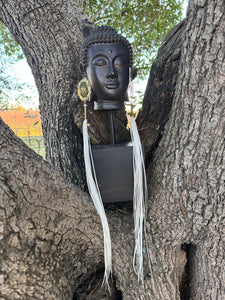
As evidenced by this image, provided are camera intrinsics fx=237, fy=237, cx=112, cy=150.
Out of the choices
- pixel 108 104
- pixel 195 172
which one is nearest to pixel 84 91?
pixel 108 104

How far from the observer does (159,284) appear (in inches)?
44.3

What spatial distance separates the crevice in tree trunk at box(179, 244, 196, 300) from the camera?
1308mm

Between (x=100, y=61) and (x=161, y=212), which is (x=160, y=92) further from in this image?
(x=161, y=212)

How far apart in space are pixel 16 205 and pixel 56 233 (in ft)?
0.80

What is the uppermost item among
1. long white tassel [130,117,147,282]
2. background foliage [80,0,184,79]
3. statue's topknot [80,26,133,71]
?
background foliage [80,0,184,79]

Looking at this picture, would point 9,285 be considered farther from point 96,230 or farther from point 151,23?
point 151,23

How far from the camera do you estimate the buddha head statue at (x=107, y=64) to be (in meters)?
1.27

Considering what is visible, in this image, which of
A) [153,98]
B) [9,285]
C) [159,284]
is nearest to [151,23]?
[153,98]

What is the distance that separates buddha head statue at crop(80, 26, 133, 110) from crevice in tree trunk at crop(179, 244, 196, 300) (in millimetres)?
892

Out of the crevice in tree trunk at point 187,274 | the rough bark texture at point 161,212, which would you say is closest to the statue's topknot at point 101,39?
the rough bark texture at point 161,212

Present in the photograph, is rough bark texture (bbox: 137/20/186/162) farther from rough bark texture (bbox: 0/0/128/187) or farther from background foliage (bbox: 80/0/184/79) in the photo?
background foliage (bbox: 80/0/184/79)

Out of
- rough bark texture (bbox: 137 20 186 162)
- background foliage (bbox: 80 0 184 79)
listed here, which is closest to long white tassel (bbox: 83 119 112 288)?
rough bark texture (bbox: 137 20 186 162)

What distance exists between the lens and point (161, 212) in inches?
49.1

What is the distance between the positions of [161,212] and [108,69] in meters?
0.81
